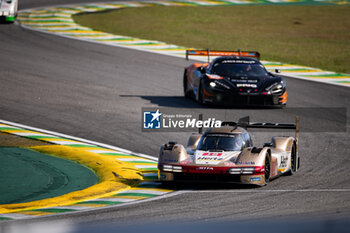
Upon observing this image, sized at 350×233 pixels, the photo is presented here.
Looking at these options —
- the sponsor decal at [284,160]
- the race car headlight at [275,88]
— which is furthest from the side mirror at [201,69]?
the sponsor decal at [284,160]

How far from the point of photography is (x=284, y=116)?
792 inches

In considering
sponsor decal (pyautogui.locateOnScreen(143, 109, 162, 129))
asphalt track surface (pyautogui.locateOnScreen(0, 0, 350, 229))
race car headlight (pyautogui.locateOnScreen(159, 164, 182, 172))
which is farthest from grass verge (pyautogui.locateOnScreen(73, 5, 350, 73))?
race car headlight (pyautogui.locateOnScreen(159, 164, 182, 172))

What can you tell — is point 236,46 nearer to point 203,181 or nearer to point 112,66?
point 112,66

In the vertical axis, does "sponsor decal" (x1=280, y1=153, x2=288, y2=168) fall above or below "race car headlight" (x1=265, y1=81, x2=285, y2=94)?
below

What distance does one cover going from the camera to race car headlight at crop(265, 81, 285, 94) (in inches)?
811

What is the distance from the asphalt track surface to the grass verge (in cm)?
377

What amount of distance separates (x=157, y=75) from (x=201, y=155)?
1301 cm

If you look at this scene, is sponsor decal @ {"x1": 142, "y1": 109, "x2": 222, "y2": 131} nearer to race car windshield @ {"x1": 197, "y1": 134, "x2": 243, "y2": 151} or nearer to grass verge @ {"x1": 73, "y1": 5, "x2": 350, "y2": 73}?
race car windshield @ {"x1": 197, "y1": 134, "x2": 243, "y2": 151}

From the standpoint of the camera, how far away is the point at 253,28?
119 ft

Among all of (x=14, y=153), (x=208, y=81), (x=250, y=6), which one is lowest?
(x=14, y=153)

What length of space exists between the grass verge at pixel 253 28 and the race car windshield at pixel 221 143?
1470 cm

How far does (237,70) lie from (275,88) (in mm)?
1334

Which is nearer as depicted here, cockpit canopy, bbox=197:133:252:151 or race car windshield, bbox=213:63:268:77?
cockpit canopy, bbox=197:133:252:151

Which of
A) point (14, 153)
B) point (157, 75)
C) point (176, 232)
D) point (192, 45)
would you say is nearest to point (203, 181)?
point (176, 232)
